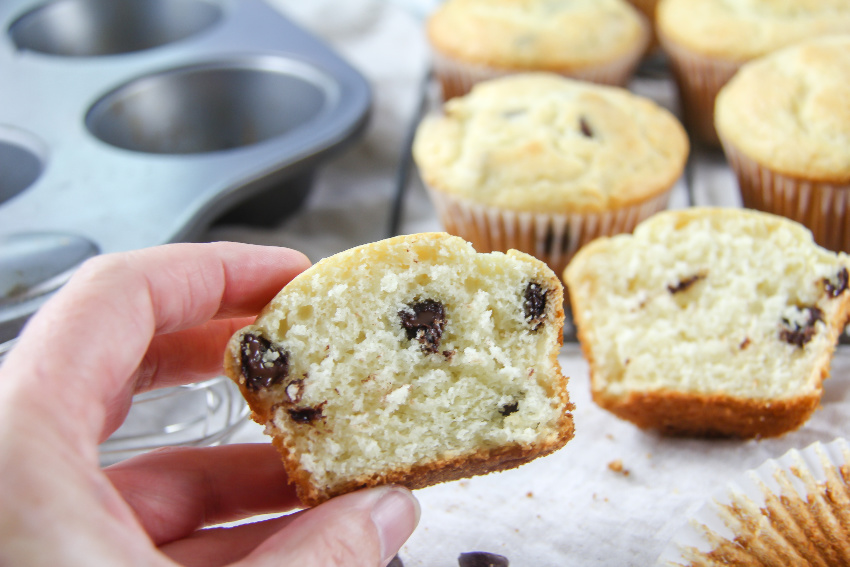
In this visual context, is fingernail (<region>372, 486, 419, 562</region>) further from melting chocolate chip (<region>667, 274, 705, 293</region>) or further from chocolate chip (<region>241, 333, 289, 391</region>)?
melting chocolate chip (<region>667, 274, 705, 293</region>)

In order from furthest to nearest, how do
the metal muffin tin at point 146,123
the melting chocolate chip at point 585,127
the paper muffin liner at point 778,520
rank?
the melting chocolate chip at point 585,127 < the metal muffin tin at point 146,123 < the paper muffin liner at point 778,520

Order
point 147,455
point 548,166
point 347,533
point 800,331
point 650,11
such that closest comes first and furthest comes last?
point 347,533
point 147,455
point 800,331
point 548,166
point 650,11

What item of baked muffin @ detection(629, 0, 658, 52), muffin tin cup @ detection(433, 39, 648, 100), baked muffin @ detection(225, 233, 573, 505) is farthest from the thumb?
baked muffin @ detection(629, 0, 658, 52)

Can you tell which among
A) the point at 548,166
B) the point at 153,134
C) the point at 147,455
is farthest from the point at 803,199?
the point at 153,134

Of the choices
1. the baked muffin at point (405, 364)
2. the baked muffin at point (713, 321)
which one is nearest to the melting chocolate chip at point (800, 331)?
the baked muffin at point (713, 321)

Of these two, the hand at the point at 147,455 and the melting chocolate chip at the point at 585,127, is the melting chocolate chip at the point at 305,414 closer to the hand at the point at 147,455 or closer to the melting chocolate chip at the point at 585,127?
the hand at the point at 147,455

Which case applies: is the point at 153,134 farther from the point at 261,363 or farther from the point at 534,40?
the point at 261,363
